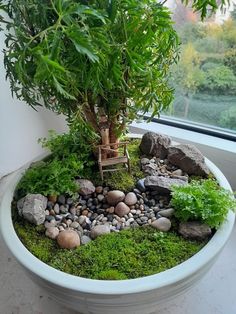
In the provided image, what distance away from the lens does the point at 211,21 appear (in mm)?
1177

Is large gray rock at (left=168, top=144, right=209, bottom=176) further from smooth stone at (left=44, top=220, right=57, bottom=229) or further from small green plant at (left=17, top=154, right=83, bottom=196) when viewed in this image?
smooth stone at (left=44, top=220, right=57, bottom=229)

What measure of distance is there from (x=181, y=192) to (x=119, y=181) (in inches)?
8.3

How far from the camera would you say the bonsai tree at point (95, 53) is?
583mm

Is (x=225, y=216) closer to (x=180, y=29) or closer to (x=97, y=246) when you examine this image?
(x=97, y=246)

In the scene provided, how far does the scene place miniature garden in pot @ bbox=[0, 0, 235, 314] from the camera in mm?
657

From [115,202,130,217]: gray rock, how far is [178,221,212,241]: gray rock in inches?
6.2

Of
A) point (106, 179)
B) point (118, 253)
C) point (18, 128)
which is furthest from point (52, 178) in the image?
point (18, 128)

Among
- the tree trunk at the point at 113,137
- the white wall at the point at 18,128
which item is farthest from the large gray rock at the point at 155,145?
the white wall at the point at 18,128

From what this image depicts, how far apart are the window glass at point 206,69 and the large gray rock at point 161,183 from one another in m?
0.52

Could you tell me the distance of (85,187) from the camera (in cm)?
94

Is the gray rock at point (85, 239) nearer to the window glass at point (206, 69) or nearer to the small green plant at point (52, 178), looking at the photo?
the small green plant at point (52, 178)

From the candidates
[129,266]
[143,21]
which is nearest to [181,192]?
[129,266]

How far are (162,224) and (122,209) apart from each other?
4.8 inches

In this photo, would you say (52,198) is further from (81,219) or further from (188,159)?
(188,159)
